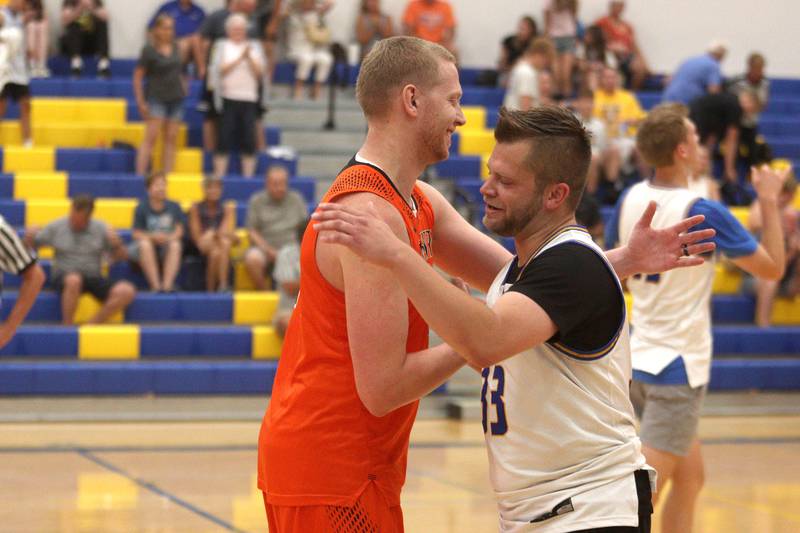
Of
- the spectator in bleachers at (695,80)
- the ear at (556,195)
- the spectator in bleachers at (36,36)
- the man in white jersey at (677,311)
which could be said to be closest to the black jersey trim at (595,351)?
the ear at (556,195)

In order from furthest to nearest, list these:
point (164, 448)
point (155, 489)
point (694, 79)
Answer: point (694, 79), point (164, 448), point (155, 489)

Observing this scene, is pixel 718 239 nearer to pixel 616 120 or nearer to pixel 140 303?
pixel 140 303

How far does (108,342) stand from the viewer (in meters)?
9.44

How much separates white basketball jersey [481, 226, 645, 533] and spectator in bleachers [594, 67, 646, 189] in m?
9.45

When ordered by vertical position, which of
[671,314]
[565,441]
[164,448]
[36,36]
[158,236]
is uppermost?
[36,36]

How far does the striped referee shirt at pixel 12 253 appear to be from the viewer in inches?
215

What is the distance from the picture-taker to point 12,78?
460 inches

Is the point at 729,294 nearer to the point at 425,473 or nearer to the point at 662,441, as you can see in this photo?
the point at 425,473

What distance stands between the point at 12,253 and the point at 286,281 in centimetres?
424

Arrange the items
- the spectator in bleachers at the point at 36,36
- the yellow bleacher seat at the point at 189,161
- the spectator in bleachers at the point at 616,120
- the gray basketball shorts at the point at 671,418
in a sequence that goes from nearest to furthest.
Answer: the gray basketball shorts at the point at 671,418, the yellow bleacher seat at the point at 189,161, the spectator in bleachers at the point at 616,120, the spectator in bleachers at the point at 36,36

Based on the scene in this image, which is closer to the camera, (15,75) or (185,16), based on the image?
(15,75)

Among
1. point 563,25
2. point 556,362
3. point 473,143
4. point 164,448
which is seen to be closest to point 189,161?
point 473,143

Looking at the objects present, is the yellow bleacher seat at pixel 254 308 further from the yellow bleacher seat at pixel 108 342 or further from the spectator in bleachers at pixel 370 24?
the spectator in bleachers at pixel 370 24

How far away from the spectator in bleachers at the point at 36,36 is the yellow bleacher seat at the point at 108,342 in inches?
184
